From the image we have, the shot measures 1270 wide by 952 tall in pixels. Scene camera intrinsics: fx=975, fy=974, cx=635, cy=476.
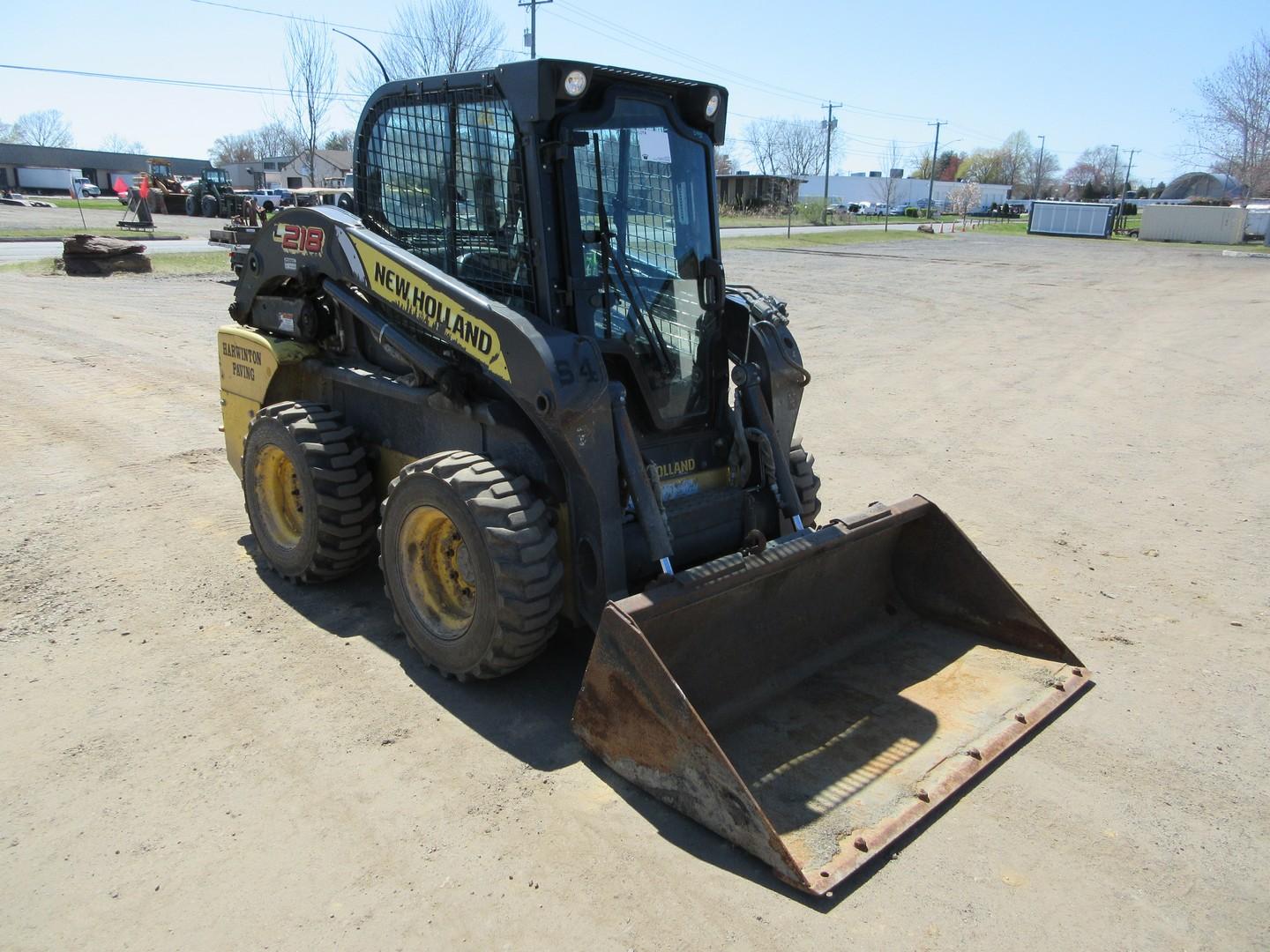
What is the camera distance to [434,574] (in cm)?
445

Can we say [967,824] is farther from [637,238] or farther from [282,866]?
[637,238]

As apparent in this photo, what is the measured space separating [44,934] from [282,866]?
0.66 meters

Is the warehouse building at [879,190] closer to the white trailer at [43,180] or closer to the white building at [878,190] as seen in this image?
the white building at [878,190]

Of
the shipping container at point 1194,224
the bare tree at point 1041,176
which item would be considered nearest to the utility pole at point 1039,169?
the bare tree at point 1041,176

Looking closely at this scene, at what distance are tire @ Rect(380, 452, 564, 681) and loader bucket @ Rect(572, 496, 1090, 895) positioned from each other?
0.45 meters

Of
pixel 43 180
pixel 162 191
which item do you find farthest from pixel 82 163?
pixel 162 191

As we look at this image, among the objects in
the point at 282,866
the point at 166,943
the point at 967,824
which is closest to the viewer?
the point at 166,943

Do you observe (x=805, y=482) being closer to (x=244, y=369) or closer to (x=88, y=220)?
(x=244, y=369)

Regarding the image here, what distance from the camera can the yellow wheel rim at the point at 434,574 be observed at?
4332mm

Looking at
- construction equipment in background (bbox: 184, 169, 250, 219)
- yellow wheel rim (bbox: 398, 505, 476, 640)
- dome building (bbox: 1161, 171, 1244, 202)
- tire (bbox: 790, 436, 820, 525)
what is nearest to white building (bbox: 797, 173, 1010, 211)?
dome building (bbox: 1161, 171, 1244, 202)

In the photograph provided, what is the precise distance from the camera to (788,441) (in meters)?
5.00

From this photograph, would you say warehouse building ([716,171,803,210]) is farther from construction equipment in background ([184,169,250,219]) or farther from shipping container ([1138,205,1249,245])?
construction equipment in background ([184,169,250,219])

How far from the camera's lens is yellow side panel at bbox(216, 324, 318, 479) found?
5504 millimetres

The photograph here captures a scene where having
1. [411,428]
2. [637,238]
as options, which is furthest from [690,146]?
[411,428]
